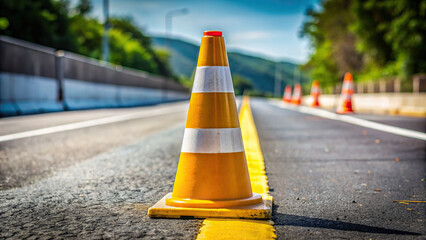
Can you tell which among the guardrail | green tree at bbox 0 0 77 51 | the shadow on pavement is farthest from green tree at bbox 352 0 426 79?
the shadow on pavement

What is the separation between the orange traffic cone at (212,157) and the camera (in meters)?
3.01

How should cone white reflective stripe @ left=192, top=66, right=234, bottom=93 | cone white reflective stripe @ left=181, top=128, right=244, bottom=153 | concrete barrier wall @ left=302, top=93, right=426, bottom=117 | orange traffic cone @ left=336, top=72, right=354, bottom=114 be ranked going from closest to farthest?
cone white reflective stripe @ left=181, top=128, right=244, bottom=153 → cone white reflective stripe @ left=192, top=66, right=234, bottom=93 → orange traffic cone @ left=336, top=72, right=354, bottom=114 → concrete barrier wall @ left=302, top=93, right=426, bottom=117

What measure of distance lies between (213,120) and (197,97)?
20 centimetres

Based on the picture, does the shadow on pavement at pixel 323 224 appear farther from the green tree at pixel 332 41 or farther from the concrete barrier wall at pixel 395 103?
the green tree at pixel 332 41

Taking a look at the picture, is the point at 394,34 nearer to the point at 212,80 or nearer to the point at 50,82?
the point at 50,82

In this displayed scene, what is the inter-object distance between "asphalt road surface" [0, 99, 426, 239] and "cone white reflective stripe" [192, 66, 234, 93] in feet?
2.66

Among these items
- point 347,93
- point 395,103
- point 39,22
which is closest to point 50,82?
point 347,93

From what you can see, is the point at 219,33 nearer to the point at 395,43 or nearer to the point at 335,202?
the point at 335,202

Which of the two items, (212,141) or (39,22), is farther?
(39,22)

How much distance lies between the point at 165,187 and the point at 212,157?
2.78 feet

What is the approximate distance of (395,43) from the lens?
3180 centimetres

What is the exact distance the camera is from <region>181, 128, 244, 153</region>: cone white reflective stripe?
10.5 ft

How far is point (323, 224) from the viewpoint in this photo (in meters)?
2.81

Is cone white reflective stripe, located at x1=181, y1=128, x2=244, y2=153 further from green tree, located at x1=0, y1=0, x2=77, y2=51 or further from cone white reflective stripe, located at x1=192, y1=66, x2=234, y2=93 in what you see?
green tree, located at x1=0, y1=0, x2=77, y2=51
